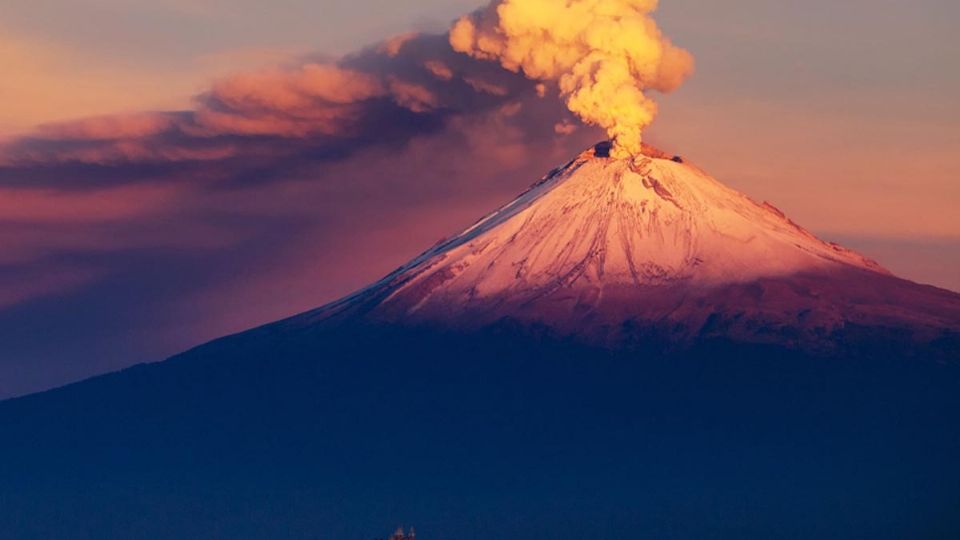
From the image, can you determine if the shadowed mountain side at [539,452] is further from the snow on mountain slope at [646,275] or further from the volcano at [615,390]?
the snow on mountain slope at [646,275]

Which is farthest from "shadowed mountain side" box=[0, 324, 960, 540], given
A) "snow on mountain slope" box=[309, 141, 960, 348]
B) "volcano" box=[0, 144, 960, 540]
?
"snow on mountain slope" box=[309, 141, 960, 348]

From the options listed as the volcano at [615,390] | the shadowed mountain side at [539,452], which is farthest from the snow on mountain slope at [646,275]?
the shadowed mountain side at [539,452]

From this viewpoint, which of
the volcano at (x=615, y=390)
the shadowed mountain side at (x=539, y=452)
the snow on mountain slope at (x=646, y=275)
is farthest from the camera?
the snow on mountain slope at (x=646, y=275)

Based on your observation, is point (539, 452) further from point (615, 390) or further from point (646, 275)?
point (646, 275)

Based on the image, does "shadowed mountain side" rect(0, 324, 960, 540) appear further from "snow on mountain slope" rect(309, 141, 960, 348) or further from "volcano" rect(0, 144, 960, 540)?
"snow on mountain slope" rect(309, 141, 960, 348)

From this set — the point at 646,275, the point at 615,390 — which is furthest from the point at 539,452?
the point at 646,275

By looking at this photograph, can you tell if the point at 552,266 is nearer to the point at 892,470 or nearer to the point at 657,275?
the point at 657,275

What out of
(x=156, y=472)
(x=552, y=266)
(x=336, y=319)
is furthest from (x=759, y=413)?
(x=156, y=472)
